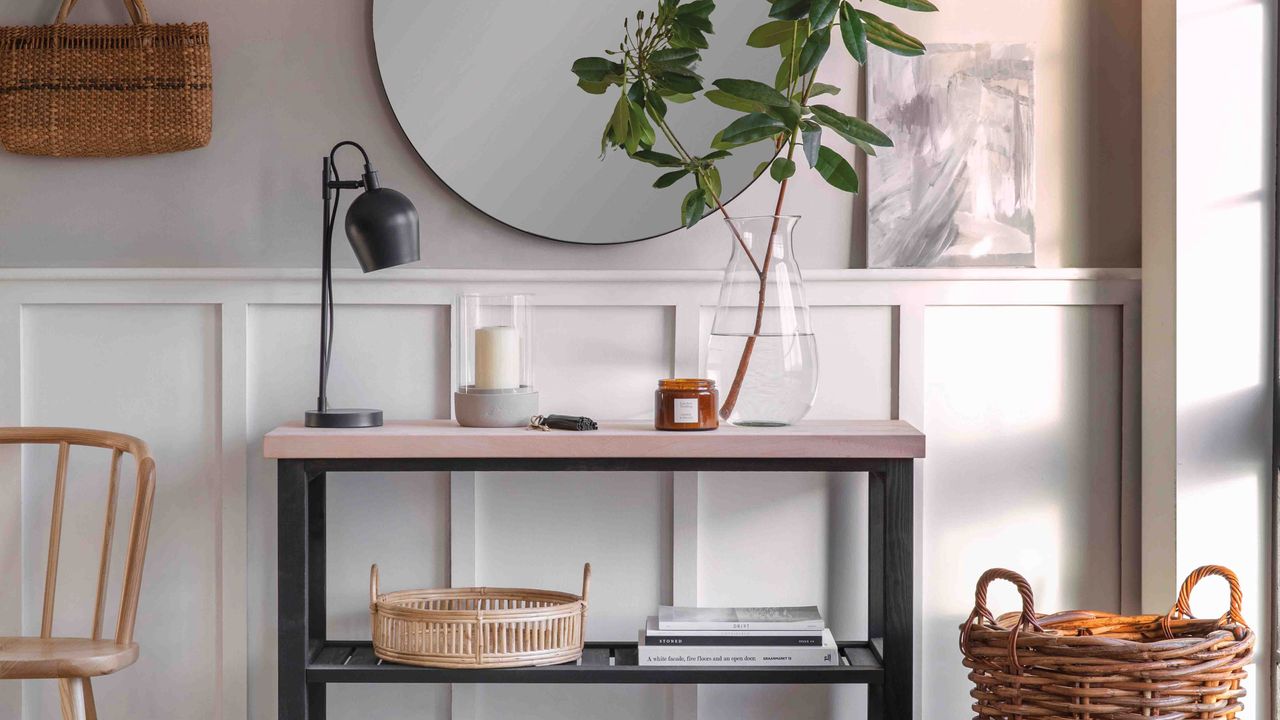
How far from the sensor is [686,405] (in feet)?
5.65

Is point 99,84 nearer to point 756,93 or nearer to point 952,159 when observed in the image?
point 756,93

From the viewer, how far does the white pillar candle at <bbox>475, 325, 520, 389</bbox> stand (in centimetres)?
177

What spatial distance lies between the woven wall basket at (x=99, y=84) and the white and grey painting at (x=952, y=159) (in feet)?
4.40

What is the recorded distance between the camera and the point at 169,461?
199 centimetres

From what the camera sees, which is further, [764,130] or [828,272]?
[828,272]

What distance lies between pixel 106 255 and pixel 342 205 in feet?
1.56

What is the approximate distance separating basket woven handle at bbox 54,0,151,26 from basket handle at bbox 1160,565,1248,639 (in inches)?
84.6

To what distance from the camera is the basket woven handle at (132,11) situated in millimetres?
1936

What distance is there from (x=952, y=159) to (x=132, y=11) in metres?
1.63

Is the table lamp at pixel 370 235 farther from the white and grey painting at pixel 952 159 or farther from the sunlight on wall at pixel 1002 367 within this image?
the sunlight on wall at pixel 1002 367

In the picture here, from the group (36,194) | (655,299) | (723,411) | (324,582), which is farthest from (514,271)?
(36,194)

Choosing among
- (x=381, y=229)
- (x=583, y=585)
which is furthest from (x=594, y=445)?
(x=381, y=229)

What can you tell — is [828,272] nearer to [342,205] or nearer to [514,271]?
[514,271]

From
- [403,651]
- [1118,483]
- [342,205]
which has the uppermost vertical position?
[342,205]
